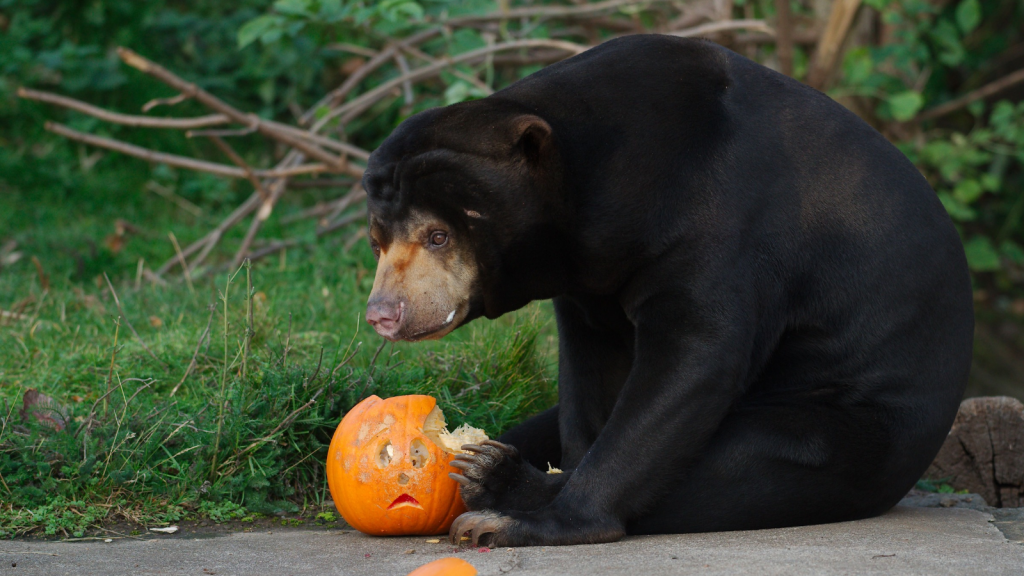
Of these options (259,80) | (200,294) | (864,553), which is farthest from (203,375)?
(259,80)

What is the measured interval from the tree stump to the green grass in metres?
1.61

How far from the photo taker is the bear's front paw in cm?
282

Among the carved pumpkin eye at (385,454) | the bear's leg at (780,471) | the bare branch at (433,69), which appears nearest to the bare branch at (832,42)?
the bare branch at (433,69)

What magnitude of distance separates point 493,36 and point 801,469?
14.5ft

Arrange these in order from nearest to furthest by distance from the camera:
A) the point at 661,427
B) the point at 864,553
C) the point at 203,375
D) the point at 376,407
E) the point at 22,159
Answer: the point at 864,553 → the point at 661,427 → the point at 376,407 → the point at 203,375 → the point at 22,159

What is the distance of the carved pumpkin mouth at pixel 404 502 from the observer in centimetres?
280

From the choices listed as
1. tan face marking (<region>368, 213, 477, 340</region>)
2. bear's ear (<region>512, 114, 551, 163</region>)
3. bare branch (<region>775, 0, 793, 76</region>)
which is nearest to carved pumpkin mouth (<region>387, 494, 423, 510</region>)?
tan face marking (<region>368, 213, 477, 340</region>)

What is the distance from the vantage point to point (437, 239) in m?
2.80

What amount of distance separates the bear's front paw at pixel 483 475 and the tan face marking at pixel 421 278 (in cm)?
34

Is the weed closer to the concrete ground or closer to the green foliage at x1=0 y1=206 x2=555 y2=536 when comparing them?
the green foliage at x1=0 y1=206 x2=555 y2=536

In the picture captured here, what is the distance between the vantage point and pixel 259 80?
8.64 metres

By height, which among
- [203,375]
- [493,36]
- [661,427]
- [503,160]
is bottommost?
[203,375]

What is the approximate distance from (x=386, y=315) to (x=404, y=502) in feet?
1.67

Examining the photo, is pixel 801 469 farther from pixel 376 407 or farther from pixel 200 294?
pixel 200 294
